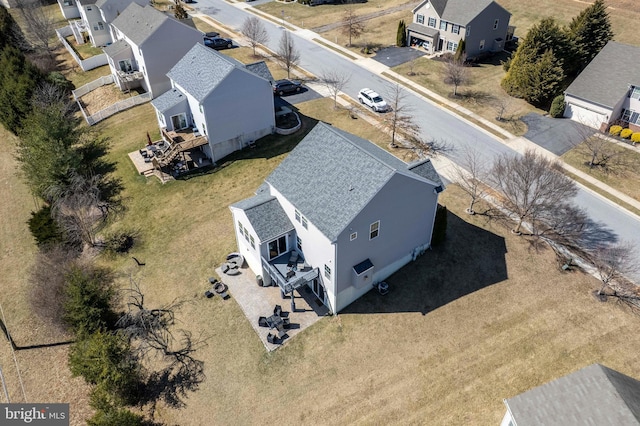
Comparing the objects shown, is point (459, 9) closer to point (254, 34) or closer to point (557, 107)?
point (557, 107)

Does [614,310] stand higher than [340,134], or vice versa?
[340,134]

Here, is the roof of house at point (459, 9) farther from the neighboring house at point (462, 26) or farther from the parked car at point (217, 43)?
the parked car at point (217, 43)

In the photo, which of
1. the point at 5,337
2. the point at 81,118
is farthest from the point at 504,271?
the point at 81,118

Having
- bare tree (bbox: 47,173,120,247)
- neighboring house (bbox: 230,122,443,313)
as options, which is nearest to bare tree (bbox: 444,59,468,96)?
neighboring house (bbox: 230,122,443,313)

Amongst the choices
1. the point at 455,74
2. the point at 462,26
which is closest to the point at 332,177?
the point at 455,74

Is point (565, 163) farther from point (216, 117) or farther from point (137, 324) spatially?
point (137, 324)

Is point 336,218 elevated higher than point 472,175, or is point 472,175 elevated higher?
point 336,218
